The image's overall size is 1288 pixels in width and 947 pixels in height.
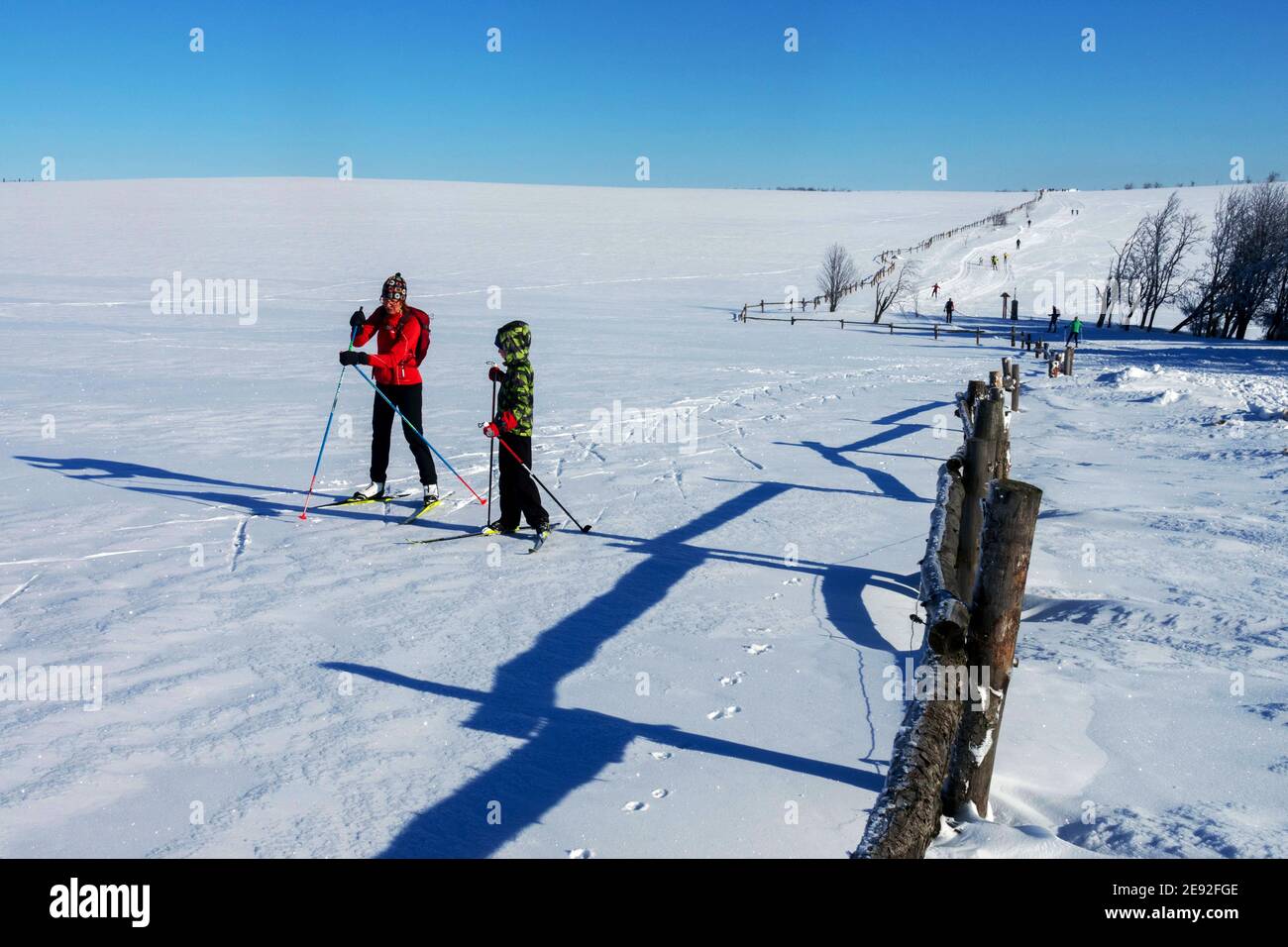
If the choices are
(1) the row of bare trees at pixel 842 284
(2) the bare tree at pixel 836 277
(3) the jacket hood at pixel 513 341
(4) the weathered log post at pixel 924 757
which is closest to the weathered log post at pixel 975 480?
(4) the weathered log post at pixel 924 757

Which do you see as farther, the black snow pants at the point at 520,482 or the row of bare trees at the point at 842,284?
the row of bare trees at the point at 842,284

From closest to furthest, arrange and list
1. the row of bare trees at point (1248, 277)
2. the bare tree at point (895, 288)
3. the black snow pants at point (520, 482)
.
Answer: the black snow pants at point (520, 482), the row of bare trees at point (1248, 277), the bare tree at point (895, 288)

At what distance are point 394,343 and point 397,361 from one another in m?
0.16

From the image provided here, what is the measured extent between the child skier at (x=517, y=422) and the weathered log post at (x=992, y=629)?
4.17m

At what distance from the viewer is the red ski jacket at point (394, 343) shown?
26.2ft

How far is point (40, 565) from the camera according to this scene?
6566 mm

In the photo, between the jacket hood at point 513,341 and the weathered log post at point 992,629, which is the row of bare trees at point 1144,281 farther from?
the weathered log post at point 992,629

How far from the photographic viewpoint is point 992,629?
11.5 ft

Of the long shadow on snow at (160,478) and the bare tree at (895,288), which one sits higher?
the bare tree at (895,288)

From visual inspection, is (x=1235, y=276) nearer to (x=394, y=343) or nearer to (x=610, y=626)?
(x=394, y=343)

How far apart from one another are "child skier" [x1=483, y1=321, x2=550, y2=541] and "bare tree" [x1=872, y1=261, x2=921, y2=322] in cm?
3517
